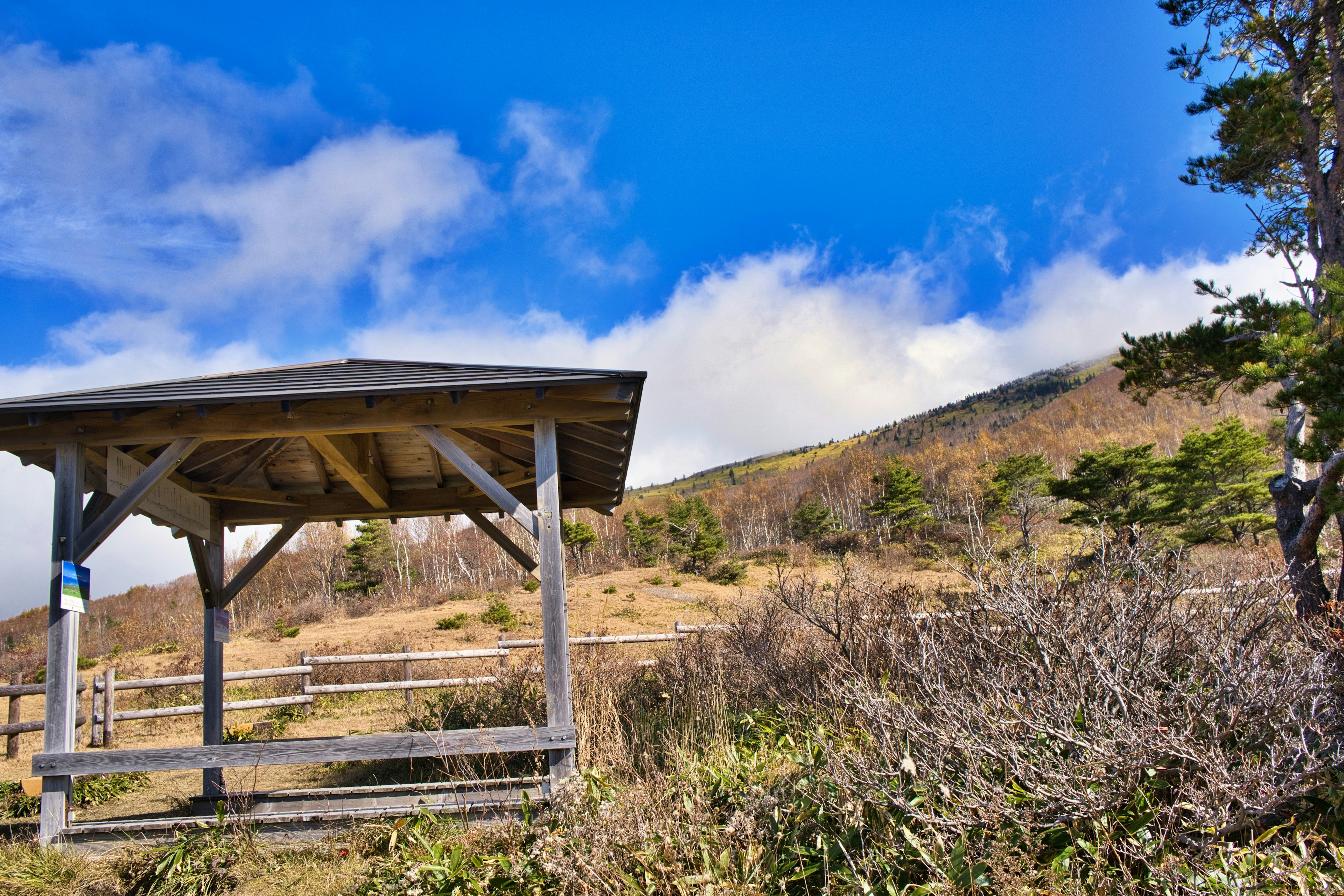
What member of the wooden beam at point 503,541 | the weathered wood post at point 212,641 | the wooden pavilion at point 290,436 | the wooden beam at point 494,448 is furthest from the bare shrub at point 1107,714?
the weathered wood post at point 212,641

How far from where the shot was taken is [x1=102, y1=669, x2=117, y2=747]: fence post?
11141 mm

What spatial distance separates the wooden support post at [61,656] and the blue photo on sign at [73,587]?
0.14 ft

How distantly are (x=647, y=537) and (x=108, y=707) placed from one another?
31.6m

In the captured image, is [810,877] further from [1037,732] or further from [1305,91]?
[1305,91]

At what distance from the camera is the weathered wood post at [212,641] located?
6848mm

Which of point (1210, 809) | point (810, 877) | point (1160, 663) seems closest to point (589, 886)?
point (810, 877)

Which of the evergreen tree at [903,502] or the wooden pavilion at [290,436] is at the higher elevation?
the evergreen tree at [903,502]

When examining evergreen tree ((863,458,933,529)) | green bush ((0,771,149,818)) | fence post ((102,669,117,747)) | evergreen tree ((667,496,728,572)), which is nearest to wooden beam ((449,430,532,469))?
green bush ((0,771,149,818))

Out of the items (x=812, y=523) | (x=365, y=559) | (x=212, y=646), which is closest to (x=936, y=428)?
(x=812, y=523)

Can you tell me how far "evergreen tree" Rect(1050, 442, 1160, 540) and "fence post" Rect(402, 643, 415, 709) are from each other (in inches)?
836

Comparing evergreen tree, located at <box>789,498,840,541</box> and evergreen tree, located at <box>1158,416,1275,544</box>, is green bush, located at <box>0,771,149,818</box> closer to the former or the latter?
evergreen tree, located at <box>1158,416,1275,544</box>

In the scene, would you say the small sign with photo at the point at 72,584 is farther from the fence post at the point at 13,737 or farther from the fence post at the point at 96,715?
the fence post at the point at 96,715

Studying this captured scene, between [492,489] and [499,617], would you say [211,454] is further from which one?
[499,617]

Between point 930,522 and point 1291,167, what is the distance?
33971mm
